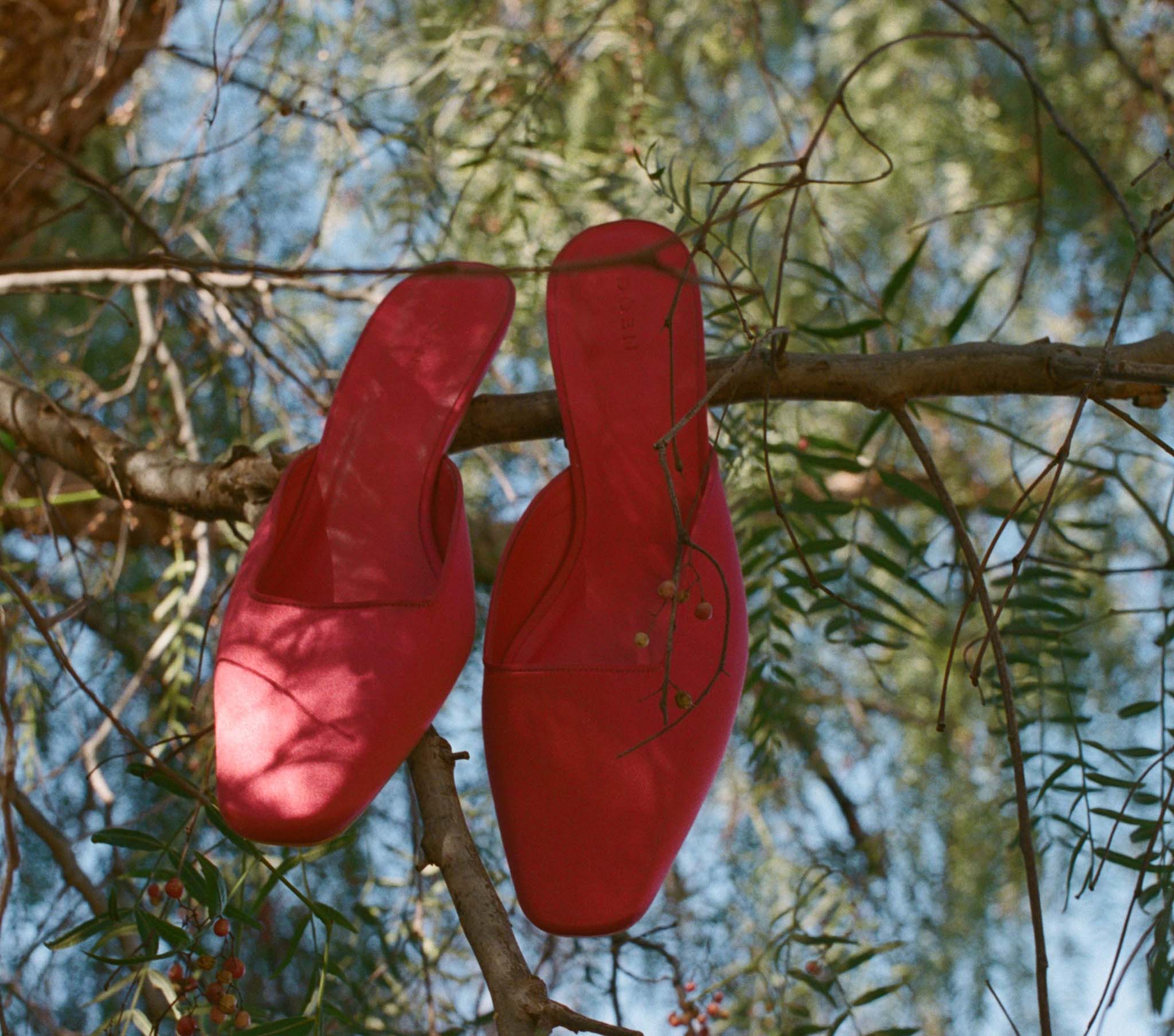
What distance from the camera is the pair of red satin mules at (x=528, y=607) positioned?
0.80 m

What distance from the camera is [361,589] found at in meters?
1.01

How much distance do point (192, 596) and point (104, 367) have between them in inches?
34.5

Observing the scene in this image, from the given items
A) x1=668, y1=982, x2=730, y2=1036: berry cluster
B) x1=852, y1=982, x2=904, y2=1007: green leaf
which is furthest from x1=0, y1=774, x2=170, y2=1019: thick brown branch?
x1=852, y1=982, x2=904, y2=1007: green leaf

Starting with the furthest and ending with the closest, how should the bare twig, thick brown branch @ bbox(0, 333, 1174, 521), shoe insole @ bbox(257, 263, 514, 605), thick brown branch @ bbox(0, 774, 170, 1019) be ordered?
thick brown branch @ bbox(0, 774, 170, 1019) < shoe insole @ bbox(257, 263, 514, 605) < thick brown branch @ bbox(0, 333, 1174, 521) < the bare twig

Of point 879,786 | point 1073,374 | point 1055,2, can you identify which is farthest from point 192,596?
point 1055,2

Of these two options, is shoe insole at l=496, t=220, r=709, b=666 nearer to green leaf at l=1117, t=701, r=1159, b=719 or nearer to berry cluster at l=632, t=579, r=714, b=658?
berry cluster at l=632, t=579, r=714, b=658

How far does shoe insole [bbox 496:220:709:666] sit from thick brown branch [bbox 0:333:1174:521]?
0.04 m

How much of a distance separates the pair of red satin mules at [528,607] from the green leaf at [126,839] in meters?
0.10

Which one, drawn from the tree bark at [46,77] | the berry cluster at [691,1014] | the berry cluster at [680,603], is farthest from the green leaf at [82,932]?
the tree bark at [46,77]

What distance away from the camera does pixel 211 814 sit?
0.84 meters

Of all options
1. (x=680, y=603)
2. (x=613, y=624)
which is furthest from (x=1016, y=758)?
(x=613, y=624)

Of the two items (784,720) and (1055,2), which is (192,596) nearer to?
(784,720)

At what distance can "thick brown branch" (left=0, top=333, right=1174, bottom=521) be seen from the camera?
0.91 metres

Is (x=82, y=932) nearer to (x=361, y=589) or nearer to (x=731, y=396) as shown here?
(x=361, y=589)
